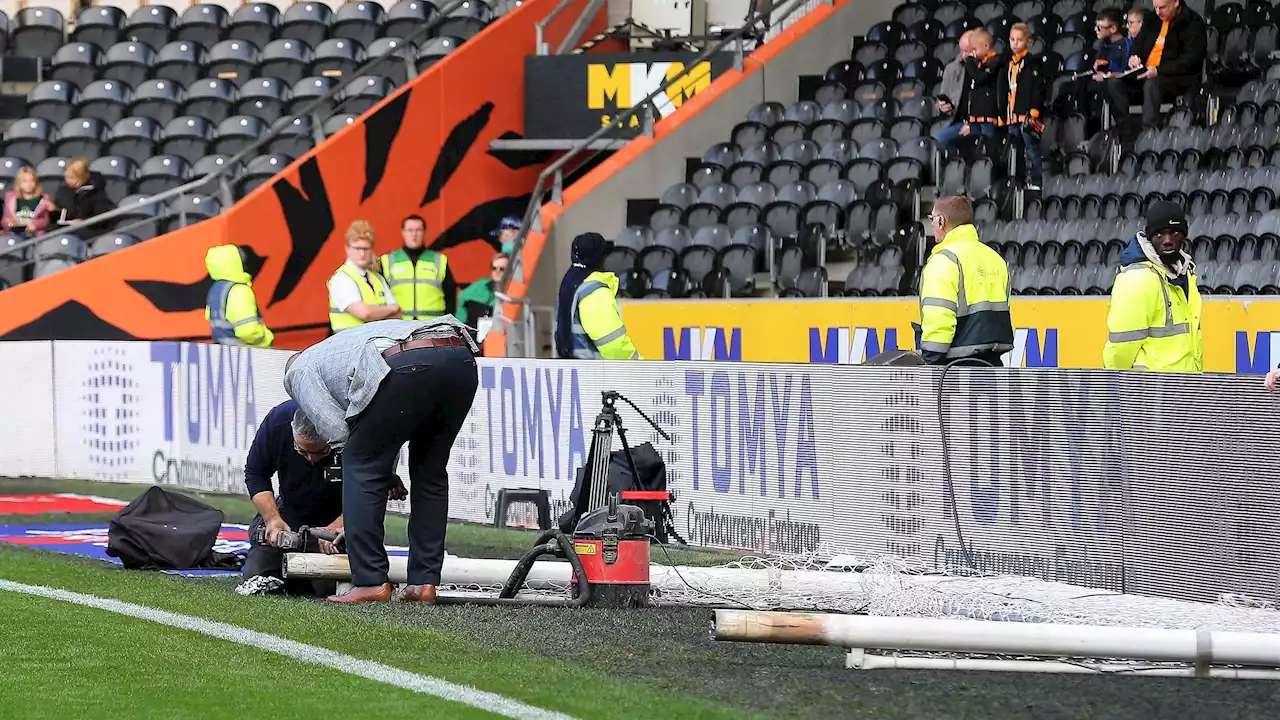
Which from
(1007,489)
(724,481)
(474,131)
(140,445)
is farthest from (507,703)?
(474,131)

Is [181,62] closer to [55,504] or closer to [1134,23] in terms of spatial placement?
[55,504]

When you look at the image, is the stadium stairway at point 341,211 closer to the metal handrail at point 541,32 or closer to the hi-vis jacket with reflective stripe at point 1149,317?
the metal handrail at point 541,32

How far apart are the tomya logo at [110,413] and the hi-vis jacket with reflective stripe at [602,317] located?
532 cm

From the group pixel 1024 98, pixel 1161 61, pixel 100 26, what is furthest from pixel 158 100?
pixel 1161 61

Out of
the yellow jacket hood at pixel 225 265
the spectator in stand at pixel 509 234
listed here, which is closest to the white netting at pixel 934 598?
the yellow jacket hood at pixel 225 265

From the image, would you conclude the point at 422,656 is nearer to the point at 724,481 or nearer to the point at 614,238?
the point at 724,481

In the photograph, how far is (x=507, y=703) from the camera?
6305 mm

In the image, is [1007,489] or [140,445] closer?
[1007,489]

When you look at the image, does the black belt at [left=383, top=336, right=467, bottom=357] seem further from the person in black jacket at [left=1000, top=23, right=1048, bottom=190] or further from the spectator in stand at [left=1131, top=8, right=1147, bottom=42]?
the spectator in stand at [left=1131, top=8, right=1147, bottom=42]

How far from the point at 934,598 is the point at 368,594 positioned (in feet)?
8.34

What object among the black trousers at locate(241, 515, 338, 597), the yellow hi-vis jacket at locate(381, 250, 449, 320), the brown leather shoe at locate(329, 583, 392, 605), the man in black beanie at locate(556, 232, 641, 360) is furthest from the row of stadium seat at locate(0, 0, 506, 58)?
the brown leather shoe at locate(329, 583, 392, 605)

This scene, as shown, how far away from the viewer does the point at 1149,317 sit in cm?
949

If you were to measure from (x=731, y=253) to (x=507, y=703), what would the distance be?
38.9ft

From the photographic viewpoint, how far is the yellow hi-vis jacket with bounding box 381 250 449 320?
18.5 metres
